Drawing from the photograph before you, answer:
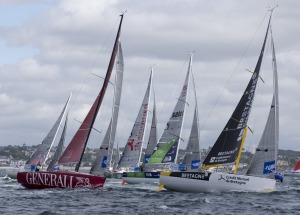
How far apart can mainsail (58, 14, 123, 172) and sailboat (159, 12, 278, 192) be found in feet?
19.5

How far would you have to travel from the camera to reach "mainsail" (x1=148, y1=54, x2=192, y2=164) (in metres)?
57.7

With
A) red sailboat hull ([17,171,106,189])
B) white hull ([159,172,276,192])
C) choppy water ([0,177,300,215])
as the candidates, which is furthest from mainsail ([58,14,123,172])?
white hull ([159,172,276,192])

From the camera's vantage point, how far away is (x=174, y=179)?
41688mm

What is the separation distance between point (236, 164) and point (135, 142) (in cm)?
2214

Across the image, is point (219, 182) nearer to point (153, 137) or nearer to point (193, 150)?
point (193, 150)

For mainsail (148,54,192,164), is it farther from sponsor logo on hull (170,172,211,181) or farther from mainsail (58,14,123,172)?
sponsor logo on hull (170,172,211,181)

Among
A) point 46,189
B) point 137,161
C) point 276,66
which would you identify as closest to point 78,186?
point 46,189

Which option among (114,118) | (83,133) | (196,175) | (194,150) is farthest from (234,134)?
(194,150)

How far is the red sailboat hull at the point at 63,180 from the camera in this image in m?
43.3

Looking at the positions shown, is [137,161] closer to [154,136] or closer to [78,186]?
[154,136]

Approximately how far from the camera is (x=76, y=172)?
44.0m

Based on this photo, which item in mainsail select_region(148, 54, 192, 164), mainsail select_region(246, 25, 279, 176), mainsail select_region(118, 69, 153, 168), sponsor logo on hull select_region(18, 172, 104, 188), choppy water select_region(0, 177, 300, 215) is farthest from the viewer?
mainsail select_region(118, 69, 153, 168)

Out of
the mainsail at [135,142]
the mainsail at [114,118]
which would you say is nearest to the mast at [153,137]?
the mainsail at [135,142]

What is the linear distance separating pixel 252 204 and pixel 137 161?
28603 millimetres
